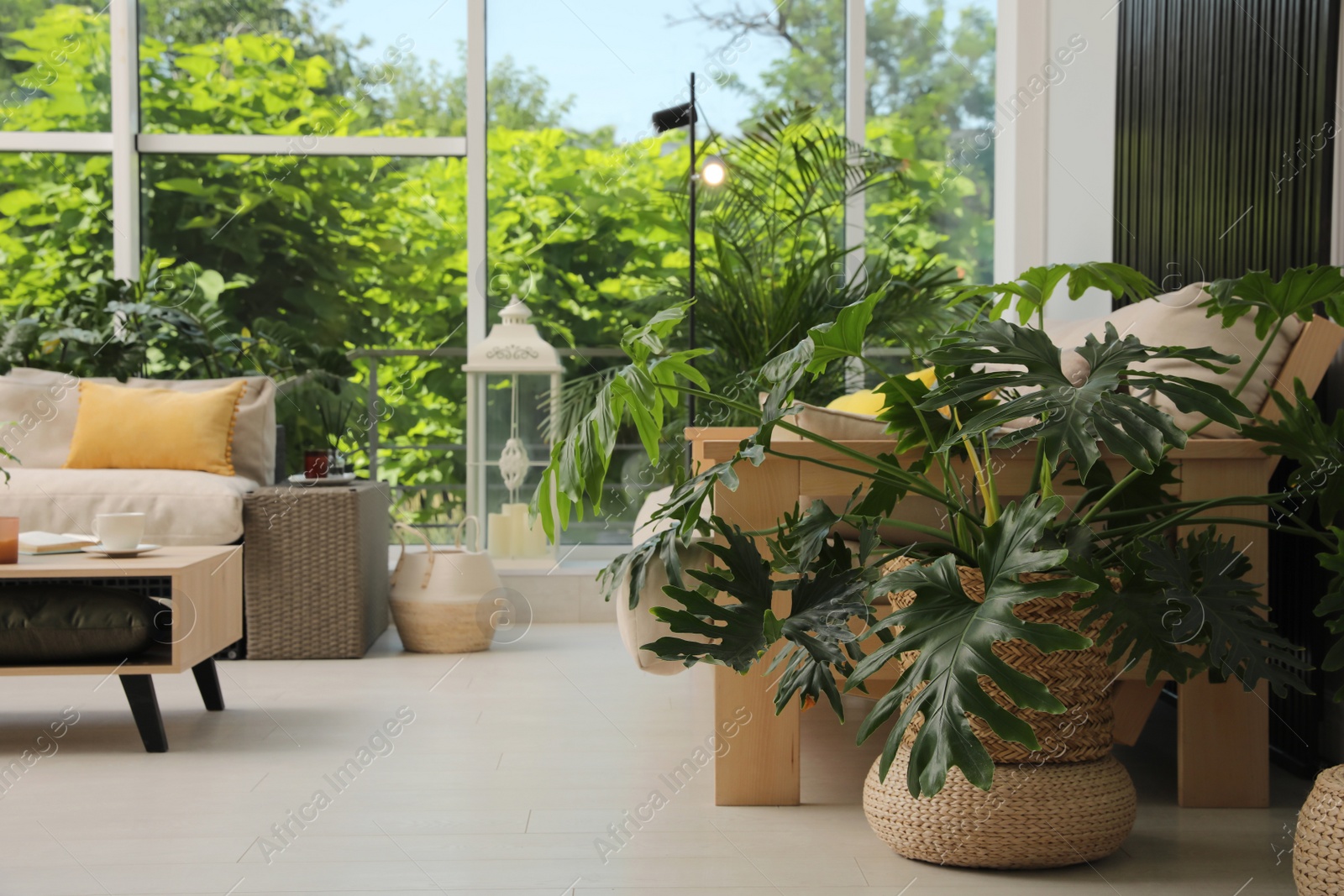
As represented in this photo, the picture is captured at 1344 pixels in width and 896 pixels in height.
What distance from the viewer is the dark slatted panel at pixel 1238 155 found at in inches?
80.4

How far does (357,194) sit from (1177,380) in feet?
11.9

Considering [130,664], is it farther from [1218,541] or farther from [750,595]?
[1218,541]

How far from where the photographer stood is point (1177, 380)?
136cm

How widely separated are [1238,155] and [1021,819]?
1553 millimetres

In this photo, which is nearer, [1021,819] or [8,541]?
[1021,819]

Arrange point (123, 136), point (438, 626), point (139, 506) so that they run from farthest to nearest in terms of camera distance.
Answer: point (123, 136)
point (438, 626)
point (139, 506)

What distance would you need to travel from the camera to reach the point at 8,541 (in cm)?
233

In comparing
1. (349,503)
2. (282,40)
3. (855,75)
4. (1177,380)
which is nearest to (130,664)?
(349,503)

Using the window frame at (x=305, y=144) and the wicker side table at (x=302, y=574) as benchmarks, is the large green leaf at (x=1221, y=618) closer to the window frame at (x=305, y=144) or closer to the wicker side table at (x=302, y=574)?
the wicker side table at (x=302, y=574)

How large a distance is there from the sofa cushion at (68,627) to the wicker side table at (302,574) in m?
0.99

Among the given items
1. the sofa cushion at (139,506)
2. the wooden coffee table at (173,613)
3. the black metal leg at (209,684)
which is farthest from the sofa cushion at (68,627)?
the sofa cushion at (139,506)

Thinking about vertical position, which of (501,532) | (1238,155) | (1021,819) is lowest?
(1021,819)

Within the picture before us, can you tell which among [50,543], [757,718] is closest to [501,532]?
[50,543]

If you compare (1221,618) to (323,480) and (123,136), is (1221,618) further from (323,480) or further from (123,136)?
(123,136)
